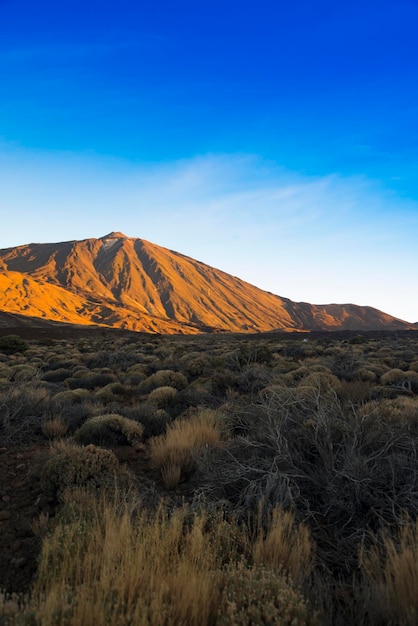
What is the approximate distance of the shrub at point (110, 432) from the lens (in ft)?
20.8

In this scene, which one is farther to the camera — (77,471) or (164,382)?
(164,382)

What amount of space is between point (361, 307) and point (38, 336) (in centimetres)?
18677

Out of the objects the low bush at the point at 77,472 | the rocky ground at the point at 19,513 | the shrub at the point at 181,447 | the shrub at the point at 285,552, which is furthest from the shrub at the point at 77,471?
the shrub at the point at 285,552

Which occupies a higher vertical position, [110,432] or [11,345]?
[110,432]

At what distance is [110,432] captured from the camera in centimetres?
645

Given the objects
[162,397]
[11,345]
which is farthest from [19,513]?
[11,345]

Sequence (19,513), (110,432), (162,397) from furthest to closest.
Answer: (162,397) < (110,432) < (19,513)

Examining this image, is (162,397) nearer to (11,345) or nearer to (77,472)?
(77,472)

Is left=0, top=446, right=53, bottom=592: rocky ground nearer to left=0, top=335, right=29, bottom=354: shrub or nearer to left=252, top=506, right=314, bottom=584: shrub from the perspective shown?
left=252, top=506, right=314, bottom=584: shrub

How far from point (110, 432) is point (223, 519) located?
3.55 meters

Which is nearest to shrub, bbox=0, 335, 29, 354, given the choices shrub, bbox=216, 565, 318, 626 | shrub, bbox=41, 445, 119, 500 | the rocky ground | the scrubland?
the scrubland

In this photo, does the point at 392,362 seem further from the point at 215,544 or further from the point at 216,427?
the point at 215,544

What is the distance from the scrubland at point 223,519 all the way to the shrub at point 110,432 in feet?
0.08

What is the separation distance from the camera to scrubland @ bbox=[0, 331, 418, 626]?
2074 millimetres
